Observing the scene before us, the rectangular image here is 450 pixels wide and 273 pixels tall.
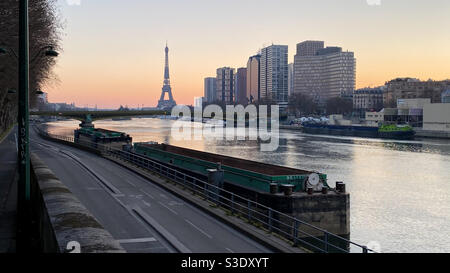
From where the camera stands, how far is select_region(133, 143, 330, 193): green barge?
1089 inches

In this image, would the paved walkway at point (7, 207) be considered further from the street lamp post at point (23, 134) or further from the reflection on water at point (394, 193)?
the reflection on water at point (394, 193)

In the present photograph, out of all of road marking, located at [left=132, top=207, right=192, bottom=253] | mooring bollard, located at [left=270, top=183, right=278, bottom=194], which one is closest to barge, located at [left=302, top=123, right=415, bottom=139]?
mooring bollard, located at [left=270, top=183, right=278, bottom=194]

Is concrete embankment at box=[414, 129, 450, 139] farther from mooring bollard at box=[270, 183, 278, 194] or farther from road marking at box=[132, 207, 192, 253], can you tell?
road marking at box=[132, 207, 192, 253]

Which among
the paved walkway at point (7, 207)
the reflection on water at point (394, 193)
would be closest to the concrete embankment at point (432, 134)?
the reflection on water at point (394, 193)

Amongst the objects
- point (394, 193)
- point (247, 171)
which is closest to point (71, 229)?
point (247, 171)

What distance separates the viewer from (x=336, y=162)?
66562mm

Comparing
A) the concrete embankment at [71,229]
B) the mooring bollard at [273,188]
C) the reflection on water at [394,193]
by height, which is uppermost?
the concrete embankment at [71,229]

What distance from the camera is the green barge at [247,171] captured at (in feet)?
90.7

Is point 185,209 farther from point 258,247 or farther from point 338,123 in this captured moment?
point 338,123

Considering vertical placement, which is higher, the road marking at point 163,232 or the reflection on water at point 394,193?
the road marking at point 163,232

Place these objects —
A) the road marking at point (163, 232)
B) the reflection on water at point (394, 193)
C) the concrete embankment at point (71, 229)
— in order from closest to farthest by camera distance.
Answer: the concrete embankment at point (71, 229) < the road marking at point (163, 232) < the reflection on water at point (394, 193)

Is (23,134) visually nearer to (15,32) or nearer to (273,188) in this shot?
(273,188)

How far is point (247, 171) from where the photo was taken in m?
31.0
